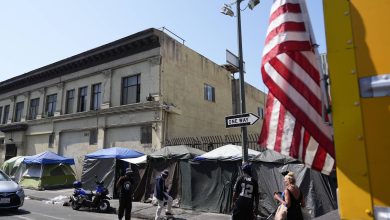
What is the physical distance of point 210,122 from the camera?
23953 millimetres

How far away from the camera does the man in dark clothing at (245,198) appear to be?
6806 mm

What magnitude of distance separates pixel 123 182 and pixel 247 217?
511cm

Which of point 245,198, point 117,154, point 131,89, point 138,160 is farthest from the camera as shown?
point 131,89

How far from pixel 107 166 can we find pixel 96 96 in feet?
24.0

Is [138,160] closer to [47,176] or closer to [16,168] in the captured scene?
[47,176]

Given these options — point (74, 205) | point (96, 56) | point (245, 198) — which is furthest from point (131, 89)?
point (245, 198)

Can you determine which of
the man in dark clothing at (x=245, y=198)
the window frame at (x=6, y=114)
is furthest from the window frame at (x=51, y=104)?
the man in dark clothing at (x=245, y=198)

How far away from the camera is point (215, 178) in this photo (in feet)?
45.8

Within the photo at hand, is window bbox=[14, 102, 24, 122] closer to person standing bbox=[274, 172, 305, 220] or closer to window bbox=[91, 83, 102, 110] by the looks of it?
window bbox=[91, 83, 102, 110]

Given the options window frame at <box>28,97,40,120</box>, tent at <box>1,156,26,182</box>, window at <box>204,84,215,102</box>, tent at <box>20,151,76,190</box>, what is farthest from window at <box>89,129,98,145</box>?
window frame at <box>28,97,40,120</box>

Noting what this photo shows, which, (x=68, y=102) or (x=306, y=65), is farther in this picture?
(x=68, y=102)

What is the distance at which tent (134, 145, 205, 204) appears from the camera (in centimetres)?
1510

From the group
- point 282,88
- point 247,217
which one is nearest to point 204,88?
point 247,217

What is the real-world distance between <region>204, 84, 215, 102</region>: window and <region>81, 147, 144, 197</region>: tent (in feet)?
25.6
